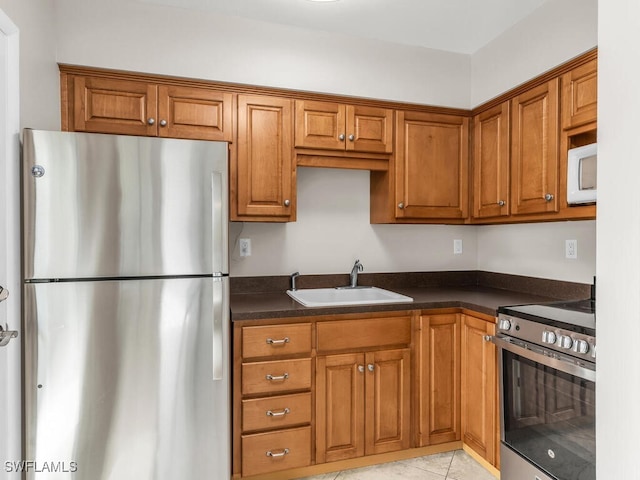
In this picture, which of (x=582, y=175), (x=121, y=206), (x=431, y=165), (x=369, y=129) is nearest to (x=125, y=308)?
(x=121, y=206)

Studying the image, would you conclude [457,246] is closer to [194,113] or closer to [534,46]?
[534,46]

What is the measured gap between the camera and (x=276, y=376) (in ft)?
6.46

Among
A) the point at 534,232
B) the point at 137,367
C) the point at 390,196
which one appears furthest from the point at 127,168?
the point at 534,232

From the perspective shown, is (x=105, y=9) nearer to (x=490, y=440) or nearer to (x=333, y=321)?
(x=333, y=321)

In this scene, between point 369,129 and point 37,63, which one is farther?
point 369,129

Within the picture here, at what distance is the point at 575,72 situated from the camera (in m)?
1.97

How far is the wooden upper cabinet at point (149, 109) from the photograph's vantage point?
2062 mm

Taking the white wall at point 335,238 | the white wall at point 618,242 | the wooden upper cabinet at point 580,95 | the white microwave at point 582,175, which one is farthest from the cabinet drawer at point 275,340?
the wooden upper cabinet at point 580,95

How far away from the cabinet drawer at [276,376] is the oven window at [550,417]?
0.96 meters

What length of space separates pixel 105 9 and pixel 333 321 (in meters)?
2.03

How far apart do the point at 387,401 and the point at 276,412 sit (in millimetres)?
609

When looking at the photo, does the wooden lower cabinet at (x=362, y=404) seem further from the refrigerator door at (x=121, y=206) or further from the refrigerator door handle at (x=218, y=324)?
the refrigerator door at (x=121, y=206)

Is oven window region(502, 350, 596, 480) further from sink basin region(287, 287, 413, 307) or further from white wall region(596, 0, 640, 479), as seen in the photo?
white wall region(596, 0, 640, 479)

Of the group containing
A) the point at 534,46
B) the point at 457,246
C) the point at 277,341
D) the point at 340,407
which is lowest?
the point at 340,407
